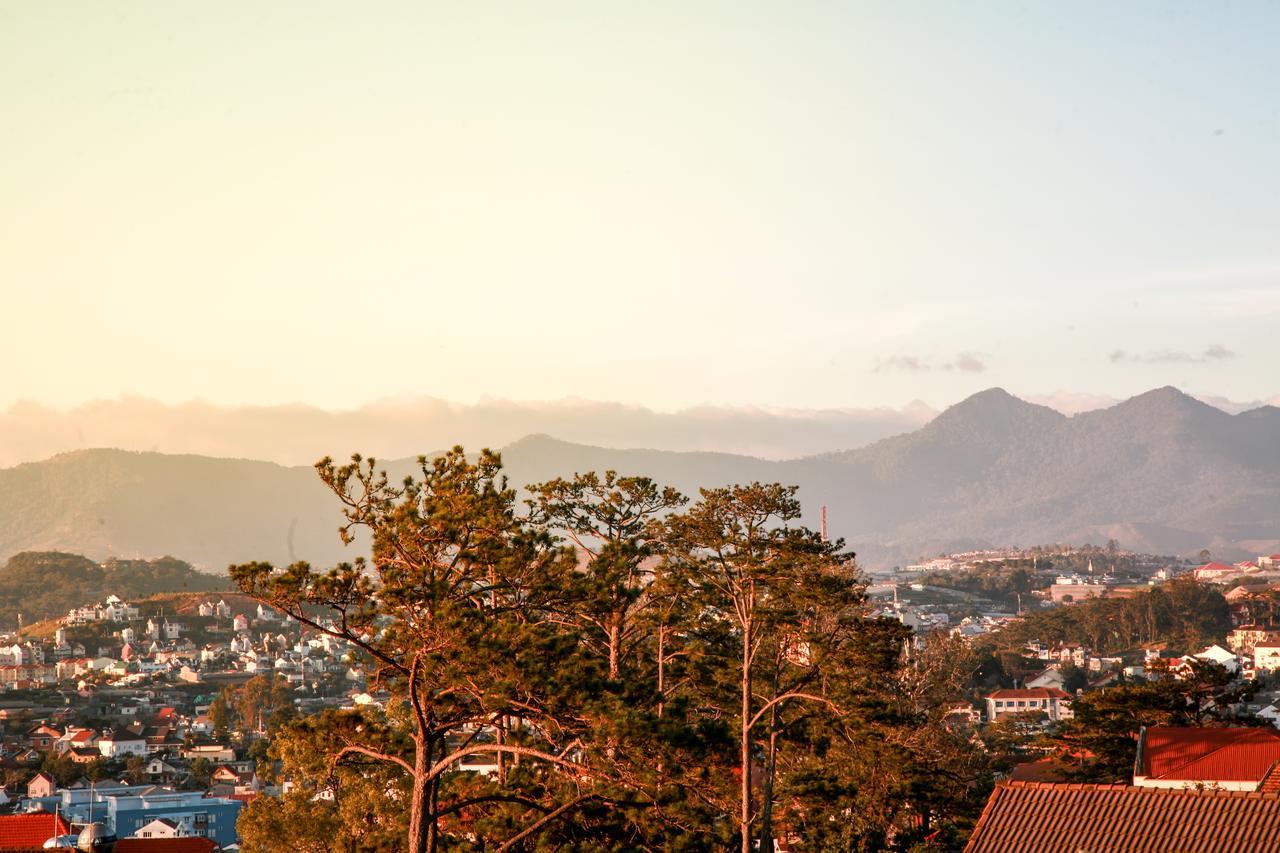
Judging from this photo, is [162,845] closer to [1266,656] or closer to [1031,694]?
[1031,694]

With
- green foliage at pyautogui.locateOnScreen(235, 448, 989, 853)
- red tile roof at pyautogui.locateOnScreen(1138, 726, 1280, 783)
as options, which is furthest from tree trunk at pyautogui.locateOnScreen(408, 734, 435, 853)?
red tile roof at pyautogui.locateOnScreen(1138, 726, 1280, 783)

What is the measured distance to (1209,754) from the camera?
30469mm

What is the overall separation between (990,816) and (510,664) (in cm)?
796

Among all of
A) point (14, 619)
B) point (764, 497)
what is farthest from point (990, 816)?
point (14, 619)

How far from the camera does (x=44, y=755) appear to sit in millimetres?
78812

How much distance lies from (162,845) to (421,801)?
67.2ft

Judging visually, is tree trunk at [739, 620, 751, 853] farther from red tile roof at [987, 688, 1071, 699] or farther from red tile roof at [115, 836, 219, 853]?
red tile roof at [987, 688, 1071, 699]

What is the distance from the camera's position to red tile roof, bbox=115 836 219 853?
108ft

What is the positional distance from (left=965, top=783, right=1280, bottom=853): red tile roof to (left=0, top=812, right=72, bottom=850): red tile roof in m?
26.1

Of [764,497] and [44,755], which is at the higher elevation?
[764,497]

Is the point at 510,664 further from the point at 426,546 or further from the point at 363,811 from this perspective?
the point at 363,811

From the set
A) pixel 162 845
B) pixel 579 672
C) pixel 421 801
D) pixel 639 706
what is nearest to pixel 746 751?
pixel 639 706

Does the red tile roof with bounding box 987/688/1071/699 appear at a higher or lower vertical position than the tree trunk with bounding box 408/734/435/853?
lower

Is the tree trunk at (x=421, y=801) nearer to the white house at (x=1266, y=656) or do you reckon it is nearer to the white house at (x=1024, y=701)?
the white house at (x=1024, y=701)
